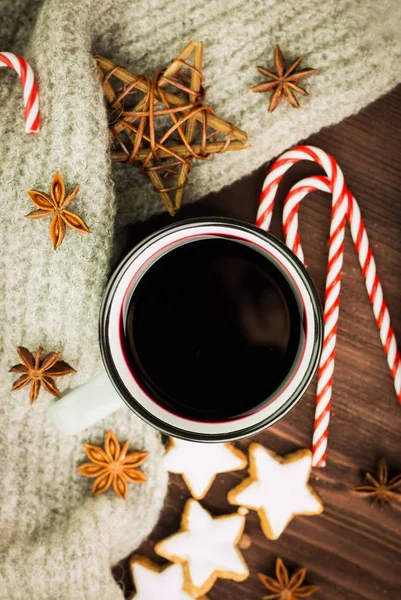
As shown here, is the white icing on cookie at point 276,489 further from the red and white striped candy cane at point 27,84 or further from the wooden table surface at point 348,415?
the red and white striped candy cane at point 27,84

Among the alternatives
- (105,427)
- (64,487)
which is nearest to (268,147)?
(105,427)

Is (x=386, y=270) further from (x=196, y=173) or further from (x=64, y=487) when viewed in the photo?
(x=64, y=487)

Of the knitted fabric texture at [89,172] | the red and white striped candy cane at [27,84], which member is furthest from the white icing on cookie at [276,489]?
the red and white striped candy cane at [27,84]

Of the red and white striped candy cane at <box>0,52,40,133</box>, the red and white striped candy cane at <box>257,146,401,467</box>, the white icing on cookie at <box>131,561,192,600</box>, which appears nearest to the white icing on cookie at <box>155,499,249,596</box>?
the white icing on cookie at <box>131,561,192,600</box>

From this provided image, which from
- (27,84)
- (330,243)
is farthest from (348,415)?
(27,84)

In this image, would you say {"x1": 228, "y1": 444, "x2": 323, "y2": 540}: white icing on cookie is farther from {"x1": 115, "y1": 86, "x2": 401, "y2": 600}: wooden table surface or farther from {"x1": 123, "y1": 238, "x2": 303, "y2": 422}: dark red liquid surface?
{"x1": 123, "y1": 238, "x2": 303, "y2": 422}: dark red liquid surface

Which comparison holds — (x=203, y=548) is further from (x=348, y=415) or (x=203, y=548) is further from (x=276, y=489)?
(x=348, y=415)

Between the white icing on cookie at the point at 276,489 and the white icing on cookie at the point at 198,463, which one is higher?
the white icing on cookie at the point at 198,463
